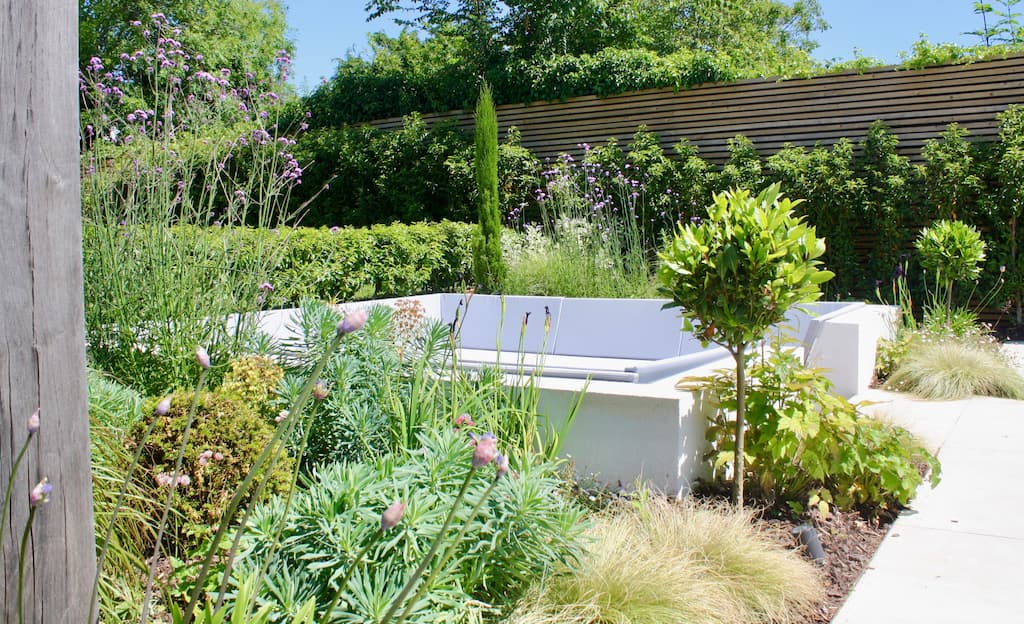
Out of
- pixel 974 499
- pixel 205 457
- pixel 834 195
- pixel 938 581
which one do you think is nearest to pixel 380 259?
pixel 834 195

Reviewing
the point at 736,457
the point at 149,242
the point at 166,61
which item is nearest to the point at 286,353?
the point at 149,242

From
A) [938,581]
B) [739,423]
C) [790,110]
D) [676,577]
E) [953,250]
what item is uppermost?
[790,110]

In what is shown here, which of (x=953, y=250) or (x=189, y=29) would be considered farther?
(x=189, y=29)

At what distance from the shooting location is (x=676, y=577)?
6.84ft

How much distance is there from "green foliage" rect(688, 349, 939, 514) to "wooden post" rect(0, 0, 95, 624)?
2.21 meters

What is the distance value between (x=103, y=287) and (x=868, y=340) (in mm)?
4579

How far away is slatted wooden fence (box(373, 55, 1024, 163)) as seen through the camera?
322 inches

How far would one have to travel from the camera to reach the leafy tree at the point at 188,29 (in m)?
19.1

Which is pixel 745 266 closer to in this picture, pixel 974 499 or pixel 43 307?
pixel 974 499

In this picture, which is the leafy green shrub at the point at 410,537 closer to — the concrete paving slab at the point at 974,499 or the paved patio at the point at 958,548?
the paved patio at the point at 958,548

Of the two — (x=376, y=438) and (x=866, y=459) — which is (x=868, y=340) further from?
(x=376, y=438)

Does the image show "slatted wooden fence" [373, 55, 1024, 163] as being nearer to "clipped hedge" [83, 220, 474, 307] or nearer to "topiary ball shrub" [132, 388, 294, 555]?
"clipped hedge" [83, 220, 474, 307]

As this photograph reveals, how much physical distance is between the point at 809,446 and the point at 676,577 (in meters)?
1.04

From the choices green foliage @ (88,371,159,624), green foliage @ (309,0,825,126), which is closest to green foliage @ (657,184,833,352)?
green foliage @ (88,371,159,624)
